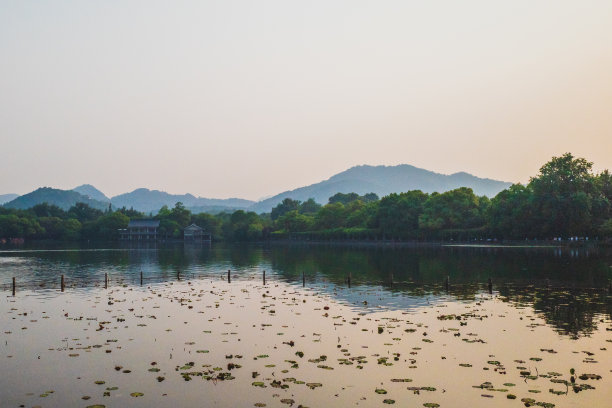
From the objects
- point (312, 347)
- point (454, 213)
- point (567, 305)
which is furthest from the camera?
point (454, 213)

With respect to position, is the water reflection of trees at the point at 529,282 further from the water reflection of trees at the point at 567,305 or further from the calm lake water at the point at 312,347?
the calm lake water at the point at 312,347

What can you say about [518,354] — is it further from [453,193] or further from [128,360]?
[453,193]

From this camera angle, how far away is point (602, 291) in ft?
166

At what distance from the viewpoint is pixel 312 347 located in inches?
1162

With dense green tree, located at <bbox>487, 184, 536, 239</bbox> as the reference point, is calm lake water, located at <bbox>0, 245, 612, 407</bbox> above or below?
below

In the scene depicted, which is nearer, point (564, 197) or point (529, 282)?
point (529, 282)

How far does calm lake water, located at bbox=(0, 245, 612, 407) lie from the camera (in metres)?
21.5

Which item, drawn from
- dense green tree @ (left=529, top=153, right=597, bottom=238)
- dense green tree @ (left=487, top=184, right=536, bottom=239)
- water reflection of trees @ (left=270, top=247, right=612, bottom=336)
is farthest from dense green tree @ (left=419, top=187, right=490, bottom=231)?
water reflection of trees @ (left=270, top=247, right=612, bottom=336)

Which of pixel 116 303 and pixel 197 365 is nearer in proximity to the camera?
pixel 197 365

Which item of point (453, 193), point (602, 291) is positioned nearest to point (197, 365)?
point (602, 291)

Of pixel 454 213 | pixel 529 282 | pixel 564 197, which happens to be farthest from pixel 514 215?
pixel 529 282

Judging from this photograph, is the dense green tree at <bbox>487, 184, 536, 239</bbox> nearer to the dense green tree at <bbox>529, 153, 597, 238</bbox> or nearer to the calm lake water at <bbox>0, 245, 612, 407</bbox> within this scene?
the dense green tree at <bbox>529, 153, 597, 238</bbox>

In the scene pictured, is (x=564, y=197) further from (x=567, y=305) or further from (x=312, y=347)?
(x=312, y=347)

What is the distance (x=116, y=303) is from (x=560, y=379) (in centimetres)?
3751
